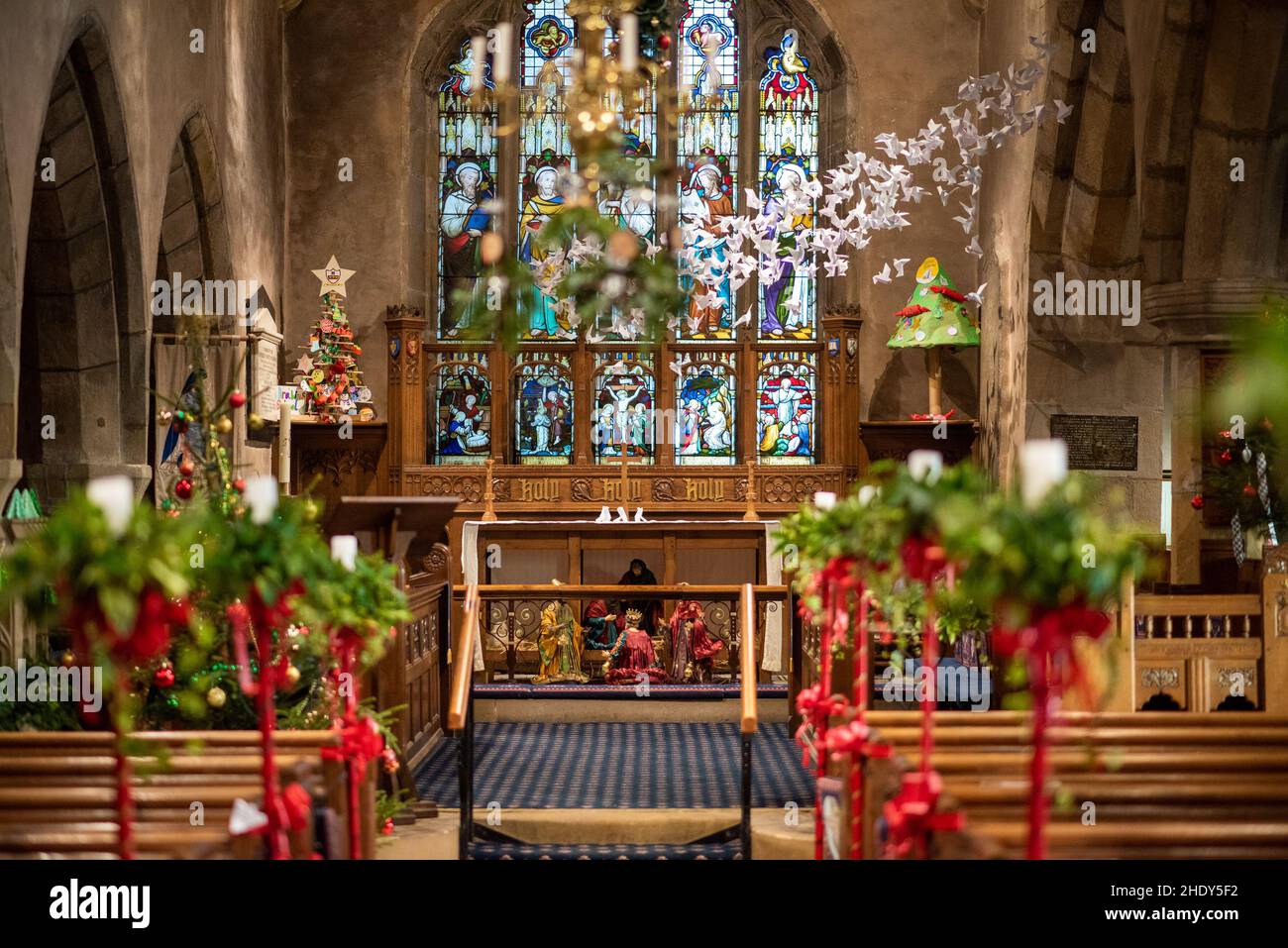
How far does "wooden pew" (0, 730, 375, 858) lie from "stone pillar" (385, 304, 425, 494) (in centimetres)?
660

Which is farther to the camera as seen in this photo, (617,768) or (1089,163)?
(1089,163)

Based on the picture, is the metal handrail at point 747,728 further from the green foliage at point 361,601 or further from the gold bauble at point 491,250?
the gold bauble at point 491,250

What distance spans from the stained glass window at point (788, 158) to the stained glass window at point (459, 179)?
85.7 inches

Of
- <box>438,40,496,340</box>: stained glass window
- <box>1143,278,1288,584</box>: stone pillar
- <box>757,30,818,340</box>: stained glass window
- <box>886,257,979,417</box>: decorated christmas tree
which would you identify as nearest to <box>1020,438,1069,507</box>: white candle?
<box>1143,278,1288,584</box>: stone pillar

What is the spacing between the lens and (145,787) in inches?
152

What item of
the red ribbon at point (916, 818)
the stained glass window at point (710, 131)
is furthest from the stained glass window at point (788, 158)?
the red ribbon at point (916, 818)

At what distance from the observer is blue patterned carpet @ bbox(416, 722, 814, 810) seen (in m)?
6.09

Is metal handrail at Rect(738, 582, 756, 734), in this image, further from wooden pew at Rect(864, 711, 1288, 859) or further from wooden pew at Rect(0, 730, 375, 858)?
wooden pew at Rect(0, 730, 375, 858)

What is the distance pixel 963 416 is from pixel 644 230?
291 centimetres

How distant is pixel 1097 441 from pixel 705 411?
9.66ft

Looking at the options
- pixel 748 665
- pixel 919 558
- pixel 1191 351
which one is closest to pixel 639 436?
pixel 1191 351

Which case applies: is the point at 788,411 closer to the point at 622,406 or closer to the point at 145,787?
the point at 622,406
